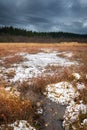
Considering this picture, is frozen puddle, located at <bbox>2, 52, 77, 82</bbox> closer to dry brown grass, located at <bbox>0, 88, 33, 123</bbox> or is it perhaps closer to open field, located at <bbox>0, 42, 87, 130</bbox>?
open field, located at <bbox>0, 42, 87, 130</bbox>

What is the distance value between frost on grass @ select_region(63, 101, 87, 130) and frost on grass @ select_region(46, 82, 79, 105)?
3.64 ft

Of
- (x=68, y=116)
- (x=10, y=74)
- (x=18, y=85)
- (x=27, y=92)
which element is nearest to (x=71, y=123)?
(x=68, y=116)

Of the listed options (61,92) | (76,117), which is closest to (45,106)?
(61,92)

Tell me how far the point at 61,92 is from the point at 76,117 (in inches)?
107

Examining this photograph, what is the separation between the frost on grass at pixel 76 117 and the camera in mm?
6980

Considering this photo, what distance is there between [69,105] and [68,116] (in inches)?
50.0

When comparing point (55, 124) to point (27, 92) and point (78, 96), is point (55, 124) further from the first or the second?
point (27, 92)

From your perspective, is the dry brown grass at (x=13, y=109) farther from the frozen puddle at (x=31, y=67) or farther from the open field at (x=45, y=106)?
the frozen puddle at (x=31, y=67)

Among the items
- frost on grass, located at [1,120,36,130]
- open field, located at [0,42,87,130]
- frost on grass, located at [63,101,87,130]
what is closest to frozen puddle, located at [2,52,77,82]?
open field, located at [0,42,87,130]

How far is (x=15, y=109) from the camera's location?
776 cm

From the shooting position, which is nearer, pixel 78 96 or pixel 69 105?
pixel 69 105

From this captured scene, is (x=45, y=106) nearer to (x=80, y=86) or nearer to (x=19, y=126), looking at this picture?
(x=19, y=126)

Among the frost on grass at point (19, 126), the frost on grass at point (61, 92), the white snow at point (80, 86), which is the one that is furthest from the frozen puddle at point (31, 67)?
the frost on grass at point (19, 126)

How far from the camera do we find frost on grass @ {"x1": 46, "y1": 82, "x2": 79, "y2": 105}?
9.48 metres
